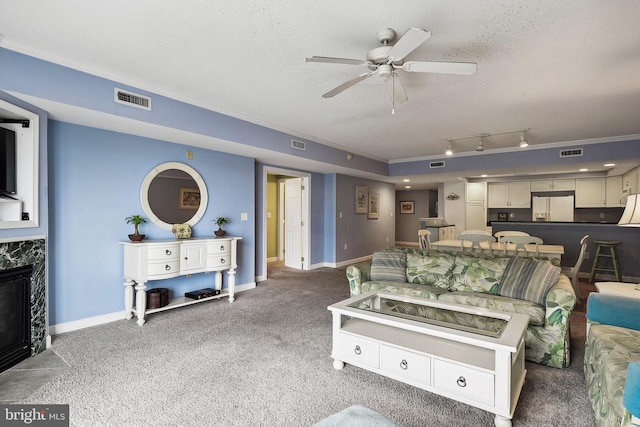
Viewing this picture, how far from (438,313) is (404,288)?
2.92ft

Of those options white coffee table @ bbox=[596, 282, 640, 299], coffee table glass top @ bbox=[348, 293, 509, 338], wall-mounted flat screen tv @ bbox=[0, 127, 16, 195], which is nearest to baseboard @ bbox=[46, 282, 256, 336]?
wall-mounted flat screen tv @ bbox=[0, 127, 16, 195]

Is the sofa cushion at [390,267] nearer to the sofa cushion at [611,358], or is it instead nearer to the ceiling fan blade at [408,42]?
the sofa cushion at [611,358]

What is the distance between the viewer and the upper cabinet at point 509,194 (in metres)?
7.90

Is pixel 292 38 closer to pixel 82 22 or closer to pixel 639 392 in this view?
pixel 82 22

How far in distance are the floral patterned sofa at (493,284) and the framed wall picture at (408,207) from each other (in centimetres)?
765

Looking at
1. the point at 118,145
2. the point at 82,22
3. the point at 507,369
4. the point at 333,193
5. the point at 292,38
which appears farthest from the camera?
the point at 333,193

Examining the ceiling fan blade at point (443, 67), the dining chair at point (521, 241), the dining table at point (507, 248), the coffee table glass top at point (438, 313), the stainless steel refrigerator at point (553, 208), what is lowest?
the coffee table glass top at point (438, 313)

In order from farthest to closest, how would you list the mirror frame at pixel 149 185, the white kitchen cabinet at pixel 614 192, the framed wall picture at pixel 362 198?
the framed wall picture at pixel 362 198
the white kitchen cabinet at pixel 614 192
the mirror frame at pixel 149 185

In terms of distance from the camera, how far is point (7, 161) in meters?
2.54

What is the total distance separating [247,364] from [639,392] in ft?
7.45

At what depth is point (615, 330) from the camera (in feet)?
6.42

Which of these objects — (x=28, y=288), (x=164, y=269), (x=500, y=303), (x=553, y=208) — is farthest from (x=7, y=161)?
(x=553, y=208)

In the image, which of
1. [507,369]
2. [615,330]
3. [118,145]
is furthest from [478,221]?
[118,145]

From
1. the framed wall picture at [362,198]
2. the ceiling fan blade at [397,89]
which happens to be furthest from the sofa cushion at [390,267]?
the framed wall picture at [362,198]
